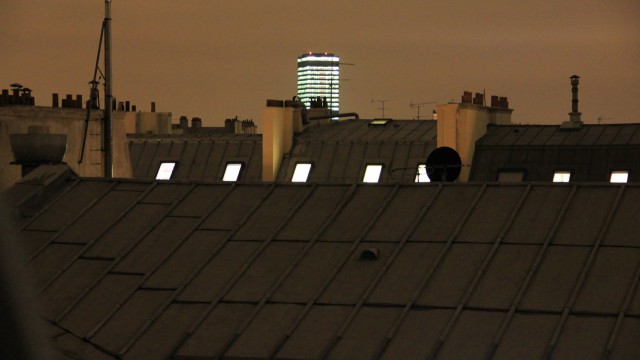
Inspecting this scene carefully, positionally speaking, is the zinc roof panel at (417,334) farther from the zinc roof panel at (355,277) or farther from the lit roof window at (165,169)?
the lit roof window at (165,169)

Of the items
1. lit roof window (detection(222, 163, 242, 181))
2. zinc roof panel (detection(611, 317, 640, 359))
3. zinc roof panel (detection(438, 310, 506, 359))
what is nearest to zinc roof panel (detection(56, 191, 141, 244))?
zinc roof panel (detection(438, 310, 506, 359))

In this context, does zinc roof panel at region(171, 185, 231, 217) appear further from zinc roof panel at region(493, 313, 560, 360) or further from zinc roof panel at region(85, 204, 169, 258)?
zinc roof panel at region(493, 313, 560, 360)

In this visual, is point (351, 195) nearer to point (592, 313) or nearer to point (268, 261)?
point (268, 261)

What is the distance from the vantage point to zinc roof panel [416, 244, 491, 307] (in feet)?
35.4

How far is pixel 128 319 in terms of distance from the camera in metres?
11.5

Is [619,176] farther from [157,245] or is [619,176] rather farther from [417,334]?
[417,334]

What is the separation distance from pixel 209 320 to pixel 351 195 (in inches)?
125

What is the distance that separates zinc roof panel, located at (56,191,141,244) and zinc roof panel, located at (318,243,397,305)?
3.60 m

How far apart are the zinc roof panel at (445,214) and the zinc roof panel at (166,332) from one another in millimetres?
2638

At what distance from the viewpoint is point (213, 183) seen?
14789 mm

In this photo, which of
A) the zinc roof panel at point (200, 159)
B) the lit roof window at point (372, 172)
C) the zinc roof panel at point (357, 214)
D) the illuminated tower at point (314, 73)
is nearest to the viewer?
the zinc roof panel at point (357, 214)

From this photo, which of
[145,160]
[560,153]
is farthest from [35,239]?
[145,160]

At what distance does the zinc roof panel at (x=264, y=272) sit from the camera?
456 inches

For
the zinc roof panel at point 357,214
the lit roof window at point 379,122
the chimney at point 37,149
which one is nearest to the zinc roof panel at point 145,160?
the lit roof window at point 379,122
